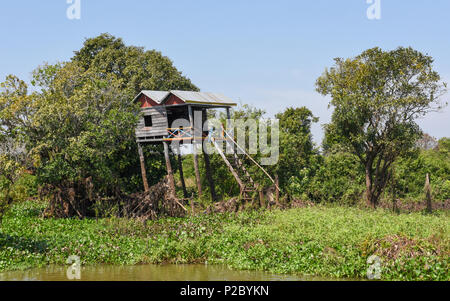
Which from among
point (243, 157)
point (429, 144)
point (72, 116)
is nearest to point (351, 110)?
point (243, 157)

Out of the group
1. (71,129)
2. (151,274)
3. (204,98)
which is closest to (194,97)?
(204,98)

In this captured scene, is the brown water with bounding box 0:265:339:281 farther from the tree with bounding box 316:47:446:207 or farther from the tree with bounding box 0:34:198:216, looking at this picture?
the tree with bounding box 316:47:446:207

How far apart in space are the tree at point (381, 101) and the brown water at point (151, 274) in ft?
40.1

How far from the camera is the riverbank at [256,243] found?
39.5 feet

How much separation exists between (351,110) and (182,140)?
27.8 feet

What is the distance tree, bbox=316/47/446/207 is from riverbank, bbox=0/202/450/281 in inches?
199

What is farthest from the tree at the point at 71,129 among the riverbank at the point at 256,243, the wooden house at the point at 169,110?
the riverbank at the point at 256,243

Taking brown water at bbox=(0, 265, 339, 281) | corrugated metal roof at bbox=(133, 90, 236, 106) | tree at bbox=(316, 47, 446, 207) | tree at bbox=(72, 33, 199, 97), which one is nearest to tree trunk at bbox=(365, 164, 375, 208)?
tree at bbox=(316, 47, 446, 207)

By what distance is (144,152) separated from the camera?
27891 millimetres

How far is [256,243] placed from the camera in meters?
14.7

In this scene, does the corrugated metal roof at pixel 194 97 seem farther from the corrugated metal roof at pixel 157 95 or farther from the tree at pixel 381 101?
the tree at pixel 381 101

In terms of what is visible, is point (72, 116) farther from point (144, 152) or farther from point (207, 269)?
point (207, 269)
